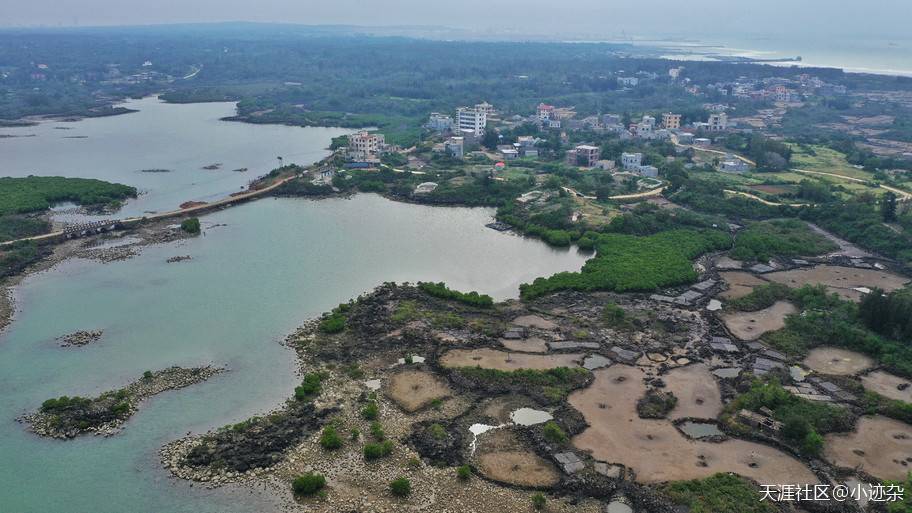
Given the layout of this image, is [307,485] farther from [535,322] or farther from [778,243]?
[778,243]

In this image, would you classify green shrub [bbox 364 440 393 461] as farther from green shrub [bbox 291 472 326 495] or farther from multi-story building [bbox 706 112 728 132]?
multi-story building [bbox 706 112 728 132]

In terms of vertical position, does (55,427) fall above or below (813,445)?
below

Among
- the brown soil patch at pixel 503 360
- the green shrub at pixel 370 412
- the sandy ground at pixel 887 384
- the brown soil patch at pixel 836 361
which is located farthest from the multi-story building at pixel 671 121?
the green shrub at pixel 370 412

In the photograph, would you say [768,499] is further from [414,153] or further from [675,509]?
[414,153]

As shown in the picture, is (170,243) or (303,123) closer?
(170,243)

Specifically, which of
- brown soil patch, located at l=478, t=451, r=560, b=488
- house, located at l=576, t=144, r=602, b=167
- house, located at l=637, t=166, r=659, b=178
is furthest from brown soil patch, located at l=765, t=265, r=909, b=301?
house, located at l=576, t=144, r=602, b=167

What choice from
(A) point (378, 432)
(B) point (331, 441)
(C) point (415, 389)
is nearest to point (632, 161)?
(C) point (415, 389)

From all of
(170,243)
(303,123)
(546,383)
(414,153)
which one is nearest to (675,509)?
(546,383)
